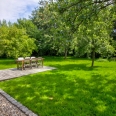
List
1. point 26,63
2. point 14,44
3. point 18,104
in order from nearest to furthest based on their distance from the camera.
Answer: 1. point 18,104
2. point 26,63
3. point 14,44

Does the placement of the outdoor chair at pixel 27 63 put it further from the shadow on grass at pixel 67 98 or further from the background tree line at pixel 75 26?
the shadow on grass at pixel 67 98

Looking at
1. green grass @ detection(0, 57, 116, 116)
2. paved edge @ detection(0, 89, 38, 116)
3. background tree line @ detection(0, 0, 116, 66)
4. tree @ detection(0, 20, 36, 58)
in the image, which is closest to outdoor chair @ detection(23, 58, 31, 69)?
background tree line @ detection(0, 0, 116, 66)

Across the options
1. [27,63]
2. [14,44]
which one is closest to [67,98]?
[27,63]

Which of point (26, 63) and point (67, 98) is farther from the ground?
point (26, 63)

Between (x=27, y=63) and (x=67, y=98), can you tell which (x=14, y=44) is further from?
(x=67, y=98)

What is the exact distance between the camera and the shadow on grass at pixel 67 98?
15.0 ft

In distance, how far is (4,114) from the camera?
4.30 metres

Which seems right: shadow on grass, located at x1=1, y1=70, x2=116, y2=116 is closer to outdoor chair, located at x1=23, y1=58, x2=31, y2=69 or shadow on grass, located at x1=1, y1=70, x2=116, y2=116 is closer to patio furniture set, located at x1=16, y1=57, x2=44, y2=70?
patio furniture set, located at x1=16, y1=57, x2=44, y2=70

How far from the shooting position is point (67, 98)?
5.64 meters

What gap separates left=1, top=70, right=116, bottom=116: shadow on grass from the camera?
15.0 feet

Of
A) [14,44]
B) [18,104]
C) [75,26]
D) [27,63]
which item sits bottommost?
[18,104]

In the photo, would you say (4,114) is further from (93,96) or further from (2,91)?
(93,96)

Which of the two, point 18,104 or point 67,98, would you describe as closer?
point 18,104

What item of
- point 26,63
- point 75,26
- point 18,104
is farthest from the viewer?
point 26,63
